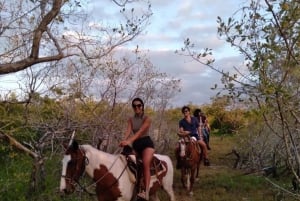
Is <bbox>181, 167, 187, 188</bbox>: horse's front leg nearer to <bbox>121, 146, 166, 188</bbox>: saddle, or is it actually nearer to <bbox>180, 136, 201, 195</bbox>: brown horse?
<bbox>180, 136, 201, 195</bbox>: brown horse

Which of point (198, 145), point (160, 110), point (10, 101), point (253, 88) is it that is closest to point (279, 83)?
point (253, 88)

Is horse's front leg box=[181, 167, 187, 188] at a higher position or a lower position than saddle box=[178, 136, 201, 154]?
lower

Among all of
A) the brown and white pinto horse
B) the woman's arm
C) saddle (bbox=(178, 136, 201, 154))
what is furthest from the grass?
the brown and white pinto horse

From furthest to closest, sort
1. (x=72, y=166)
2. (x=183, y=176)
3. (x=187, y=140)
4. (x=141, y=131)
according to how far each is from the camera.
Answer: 1. (x=183, y=176)
2. (x=187, y=140)
3. (x=141, y=131)
4. (x=72, y=166)

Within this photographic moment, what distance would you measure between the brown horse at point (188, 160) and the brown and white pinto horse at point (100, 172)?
452cm

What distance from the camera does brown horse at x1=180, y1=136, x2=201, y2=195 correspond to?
12227mm

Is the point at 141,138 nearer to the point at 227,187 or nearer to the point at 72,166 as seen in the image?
the point at 72,166

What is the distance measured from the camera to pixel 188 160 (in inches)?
482

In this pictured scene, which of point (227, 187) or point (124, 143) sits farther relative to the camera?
point (227, 187)

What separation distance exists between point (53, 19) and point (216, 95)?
2.67 m

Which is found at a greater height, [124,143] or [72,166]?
[124,143]

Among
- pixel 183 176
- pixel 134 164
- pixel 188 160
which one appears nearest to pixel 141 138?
pixel 134 164

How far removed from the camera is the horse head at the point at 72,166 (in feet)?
22.8

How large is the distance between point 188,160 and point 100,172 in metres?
5.11
